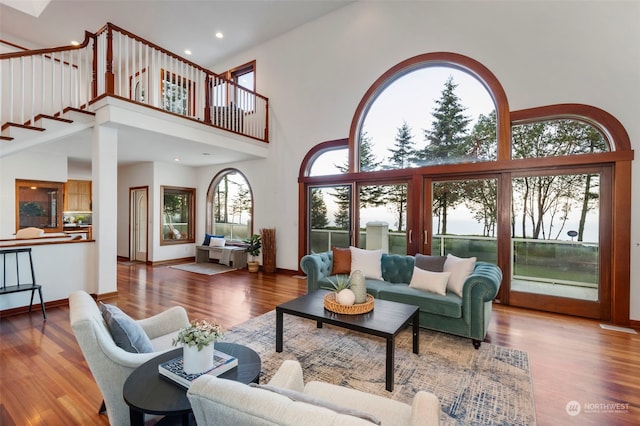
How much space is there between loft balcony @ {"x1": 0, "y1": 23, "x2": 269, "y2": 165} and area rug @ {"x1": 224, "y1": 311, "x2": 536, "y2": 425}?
3.58 m

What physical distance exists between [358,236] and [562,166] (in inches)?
130

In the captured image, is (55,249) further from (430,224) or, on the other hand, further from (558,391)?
(558,391)

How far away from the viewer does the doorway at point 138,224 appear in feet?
25.8

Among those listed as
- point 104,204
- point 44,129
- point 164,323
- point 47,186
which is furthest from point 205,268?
point 164,323

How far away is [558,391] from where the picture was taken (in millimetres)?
2299

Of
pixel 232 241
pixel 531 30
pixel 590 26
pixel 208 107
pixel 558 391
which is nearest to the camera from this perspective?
pixel 558 391

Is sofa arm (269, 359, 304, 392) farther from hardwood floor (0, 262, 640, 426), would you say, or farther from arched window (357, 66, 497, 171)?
arched window (357, 66, 497, 171)

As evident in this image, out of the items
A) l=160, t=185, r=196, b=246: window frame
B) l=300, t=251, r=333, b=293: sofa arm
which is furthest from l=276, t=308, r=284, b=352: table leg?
l=160, t=185, r=196, b=246: window frame

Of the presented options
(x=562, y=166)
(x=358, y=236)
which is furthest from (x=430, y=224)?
(x=562, y=166)

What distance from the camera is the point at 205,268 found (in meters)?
7.09

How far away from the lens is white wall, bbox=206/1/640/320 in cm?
369

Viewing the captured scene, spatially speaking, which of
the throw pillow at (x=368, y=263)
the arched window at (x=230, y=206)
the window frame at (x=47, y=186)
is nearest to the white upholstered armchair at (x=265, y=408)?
the throw pillow at (x=368, y=263)

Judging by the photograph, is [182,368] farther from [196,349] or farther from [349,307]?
[349,307]

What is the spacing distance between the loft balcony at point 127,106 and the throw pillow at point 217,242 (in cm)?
219
